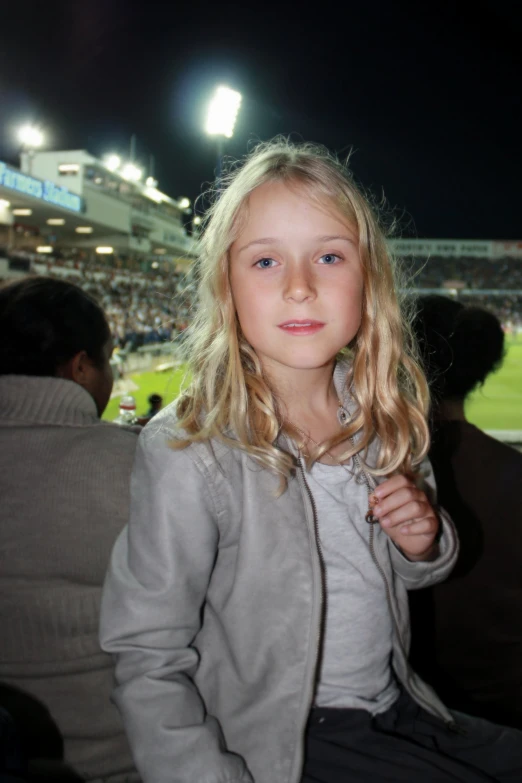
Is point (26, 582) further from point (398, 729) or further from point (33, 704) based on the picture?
point (398, 729)

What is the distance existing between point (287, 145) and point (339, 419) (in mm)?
753

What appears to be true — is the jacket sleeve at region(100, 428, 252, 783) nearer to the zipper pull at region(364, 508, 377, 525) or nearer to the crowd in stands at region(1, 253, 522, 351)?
the zipper pull at region(364, 508, 377, 525)

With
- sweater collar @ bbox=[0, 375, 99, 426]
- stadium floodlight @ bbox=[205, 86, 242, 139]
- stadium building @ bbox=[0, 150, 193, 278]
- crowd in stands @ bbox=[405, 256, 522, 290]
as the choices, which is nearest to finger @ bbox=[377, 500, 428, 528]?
sweater collar @ bbox=[0, 375, 99, 426]

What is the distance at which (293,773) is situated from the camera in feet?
3.43

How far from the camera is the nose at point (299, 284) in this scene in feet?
3.95

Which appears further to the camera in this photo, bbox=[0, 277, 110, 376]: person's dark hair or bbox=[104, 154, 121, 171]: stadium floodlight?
bbox=[104, 154, 121, 171]: stadium floodlight

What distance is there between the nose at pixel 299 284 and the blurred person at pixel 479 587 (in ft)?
2.61

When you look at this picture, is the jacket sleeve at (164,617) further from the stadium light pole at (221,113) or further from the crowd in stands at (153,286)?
the crowd in stands at (153,286)

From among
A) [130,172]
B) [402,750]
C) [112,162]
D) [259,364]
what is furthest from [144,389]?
[130,172]

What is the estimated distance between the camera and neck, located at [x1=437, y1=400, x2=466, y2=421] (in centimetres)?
189

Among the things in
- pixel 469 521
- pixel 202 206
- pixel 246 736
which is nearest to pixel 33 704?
pixel 246 736

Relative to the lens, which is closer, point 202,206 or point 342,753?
point 342,753

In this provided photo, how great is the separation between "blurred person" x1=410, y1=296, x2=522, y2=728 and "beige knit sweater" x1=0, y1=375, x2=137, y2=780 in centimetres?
96

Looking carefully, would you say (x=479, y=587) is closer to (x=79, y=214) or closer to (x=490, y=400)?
(x=490, y=400)
